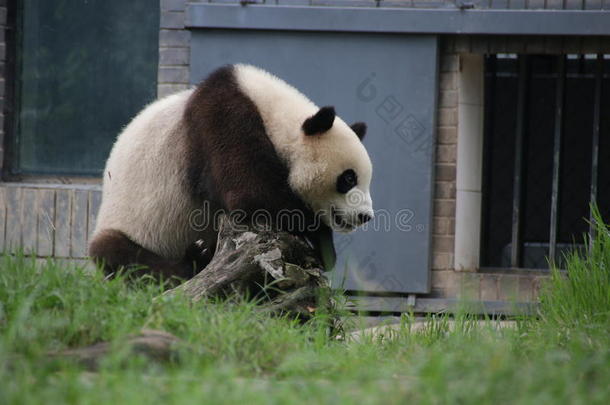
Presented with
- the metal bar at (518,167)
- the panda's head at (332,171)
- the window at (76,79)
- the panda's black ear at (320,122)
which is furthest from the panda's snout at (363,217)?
the window at (76,79)

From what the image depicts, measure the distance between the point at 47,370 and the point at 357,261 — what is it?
439cm

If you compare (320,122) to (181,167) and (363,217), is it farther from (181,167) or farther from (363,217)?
(181,167)

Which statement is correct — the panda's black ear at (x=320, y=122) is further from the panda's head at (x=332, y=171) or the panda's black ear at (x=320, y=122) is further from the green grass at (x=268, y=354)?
the green grass at (x=268, y=354)

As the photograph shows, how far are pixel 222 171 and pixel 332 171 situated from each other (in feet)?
1.98

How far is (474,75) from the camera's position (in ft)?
23.7

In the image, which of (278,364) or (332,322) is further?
(332,322)

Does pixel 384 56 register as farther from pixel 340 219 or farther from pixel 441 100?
pixel 340 219

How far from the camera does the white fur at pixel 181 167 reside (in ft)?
15.3

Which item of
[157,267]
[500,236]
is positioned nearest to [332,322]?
[157,267]

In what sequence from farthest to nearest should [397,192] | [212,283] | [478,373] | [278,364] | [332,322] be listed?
[397,192] < [332,322] < [212,283] < [278,364] < [478,373]

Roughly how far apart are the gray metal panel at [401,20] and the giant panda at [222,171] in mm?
2200

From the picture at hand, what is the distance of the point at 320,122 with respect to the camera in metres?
4.56

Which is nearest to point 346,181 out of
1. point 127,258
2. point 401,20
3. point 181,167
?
point 181,167

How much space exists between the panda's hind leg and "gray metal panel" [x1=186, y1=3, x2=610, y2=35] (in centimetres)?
291
